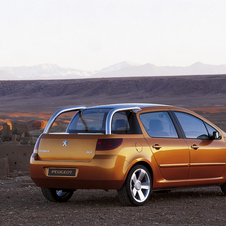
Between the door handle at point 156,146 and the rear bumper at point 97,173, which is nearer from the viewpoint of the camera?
the rear bumper at point 97,173

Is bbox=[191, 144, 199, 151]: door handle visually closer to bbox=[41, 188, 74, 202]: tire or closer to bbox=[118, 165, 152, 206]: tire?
A: bbox=[118, 165, 152, 206]: tire

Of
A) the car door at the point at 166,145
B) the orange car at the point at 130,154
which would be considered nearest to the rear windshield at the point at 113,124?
the orange car at the point at 130,154

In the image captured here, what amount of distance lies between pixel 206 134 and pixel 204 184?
892 mm

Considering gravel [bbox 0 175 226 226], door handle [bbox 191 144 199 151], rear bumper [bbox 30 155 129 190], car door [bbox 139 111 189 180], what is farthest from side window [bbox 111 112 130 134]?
door handle [bbox 191 144 199 151]

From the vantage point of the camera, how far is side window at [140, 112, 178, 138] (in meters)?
7.28

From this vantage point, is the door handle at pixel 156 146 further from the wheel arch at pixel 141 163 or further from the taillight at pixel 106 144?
the taillight at pixel 106 144

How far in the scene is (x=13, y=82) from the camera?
5866 inches

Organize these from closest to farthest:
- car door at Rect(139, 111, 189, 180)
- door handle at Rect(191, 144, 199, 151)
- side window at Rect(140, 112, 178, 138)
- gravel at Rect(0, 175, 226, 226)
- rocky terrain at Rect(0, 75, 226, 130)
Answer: gravel at Rect(0, 175, 226, 226)
car door at Rect(139, 111, 189, 180)
side window at Rect(140, 112, 178, 138)
door handle at Rect(191, 144, 199, 151)
rocky terrain at Rect(0, 75, 226, 130)

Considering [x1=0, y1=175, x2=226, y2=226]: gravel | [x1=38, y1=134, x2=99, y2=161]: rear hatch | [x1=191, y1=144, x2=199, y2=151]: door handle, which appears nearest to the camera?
[x1=0, y1=175, x2=226, y2=226]: gravel

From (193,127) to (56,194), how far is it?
105 inches

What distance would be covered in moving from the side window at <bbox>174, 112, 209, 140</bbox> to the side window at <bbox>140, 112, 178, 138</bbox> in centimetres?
33

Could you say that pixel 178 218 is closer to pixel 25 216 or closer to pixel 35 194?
pixel 25 216

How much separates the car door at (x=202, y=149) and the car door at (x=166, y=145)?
0.64ft

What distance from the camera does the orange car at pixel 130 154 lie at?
6582mm
